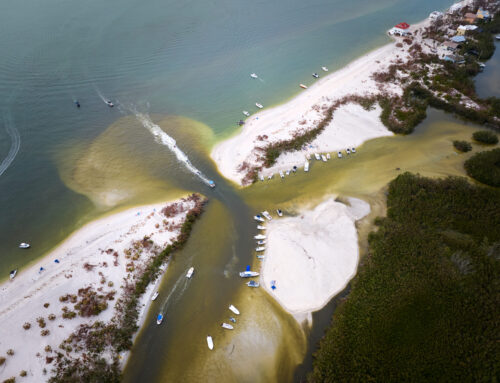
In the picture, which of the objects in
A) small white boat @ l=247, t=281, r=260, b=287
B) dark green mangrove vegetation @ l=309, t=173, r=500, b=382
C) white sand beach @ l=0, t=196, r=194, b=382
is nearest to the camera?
dark green mangrove vegetation @ l=309, t=173, r=500, b=382

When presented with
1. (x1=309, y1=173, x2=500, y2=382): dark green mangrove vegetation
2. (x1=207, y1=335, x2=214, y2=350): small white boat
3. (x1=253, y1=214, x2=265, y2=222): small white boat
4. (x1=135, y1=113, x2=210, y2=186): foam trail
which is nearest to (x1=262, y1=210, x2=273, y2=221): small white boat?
(x1=253, y1=214, x2=265, y2=222): small white boat

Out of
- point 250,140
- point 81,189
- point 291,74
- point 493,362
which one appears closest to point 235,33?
point 291,74

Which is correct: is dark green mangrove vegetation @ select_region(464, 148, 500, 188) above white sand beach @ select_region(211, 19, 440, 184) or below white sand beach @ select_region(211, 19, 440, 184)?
below

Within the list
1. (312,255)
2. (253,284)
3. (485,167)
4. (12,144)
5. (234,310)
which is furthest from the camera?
(12,144)

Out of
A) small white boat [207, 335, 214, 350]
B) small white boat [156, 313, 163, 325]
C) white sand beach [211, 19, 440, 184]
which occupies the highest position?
white sand beach [211, 19, 440, 184]

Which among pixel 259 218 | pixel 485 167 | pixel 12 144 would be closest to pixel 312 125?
pixel 259 218

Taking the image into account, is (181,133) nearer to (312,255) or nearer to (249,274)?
(249,274)

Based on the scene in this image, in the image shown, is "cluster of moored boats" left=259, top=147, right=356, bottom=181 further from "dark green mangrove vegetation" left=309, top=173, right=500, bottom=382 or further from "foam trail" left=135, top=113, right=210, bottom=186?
"dark green mangrove vegetation" left=309, top=173, right=500, bottom=382
